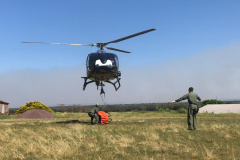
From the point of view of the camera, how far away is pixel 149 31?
17219 millimetres

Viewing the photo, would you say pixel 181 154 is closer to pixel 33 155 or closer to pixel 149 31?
pixel 33 155

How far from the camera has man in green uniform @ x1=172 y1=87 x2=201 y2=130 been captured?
512 inches

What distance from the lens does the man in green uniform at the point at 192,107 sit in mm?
13016

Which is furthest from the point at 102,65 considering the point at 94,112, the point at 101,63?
the point at 94,112

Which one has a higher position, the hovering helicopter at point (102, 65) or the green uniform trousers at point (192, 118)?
the hovering helicopter at point (102, 65)

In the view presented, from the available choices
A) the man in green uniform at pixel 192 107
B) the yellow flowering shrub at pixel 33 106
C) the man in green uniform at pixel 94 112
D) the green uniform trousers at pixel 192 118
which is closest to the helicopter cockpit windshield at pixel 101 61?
the man in green uniform at pixel 94 112

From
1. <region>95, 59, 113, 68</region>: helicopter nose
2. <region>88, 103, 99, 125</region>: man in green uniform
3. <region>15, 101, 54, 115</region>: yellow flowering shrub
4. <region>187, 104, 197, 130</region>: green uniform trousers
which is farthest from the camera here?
<region>15, 101, 54, 115</region>: yellow flowering shrub

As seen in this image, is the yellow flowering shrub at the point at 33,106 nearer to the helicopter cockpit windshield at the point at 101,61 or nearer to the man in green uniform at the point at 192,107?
the helicopter cockpit windshield at the point at 101,61

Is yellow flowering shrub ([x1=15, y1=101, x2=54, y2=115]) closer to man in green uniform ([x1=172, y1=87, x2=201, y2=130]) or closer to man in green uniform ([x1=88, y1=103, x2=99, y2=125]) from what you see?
man in green uniform ([x1=88, y1=103, x2=99, y2=125])

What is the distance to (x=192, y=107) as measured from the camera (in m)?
13.3

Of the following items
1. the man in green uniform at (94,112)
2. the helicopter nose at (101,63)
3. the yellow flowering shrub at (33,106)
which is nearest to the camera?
the man in green uniform at (94,112)

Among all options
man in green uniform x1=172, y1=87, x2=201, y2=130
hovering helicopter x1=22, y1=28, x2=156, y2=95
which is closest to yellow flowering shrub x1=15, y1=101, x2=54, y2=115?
hovering helicopter x1=22, y1=28, x2=156, y2=95

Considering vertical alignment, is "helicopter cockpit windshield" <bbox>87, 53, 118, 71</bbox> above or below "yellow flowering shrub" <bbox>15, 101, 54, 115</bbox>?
above

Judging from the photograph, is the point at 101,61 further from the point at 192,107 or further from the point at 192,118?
the point at 192,118
